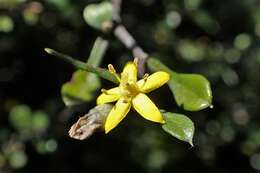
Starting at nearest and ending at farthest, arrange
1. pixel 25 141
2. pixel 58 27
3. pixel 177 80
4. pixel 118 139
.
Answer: pixel 177 80 → pixel 25 141 → pixel 58 27 → pixel 118 139

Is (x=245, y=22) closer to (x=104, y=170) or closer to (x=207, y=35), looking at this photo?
(x=207, y=35)

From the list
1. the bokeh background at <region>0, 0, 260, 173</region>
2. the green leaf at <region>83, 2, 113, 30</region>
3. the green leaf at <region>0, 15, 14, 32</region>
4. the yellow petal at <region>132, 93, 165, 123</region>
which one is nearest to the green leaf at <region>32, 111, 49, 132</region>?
the bokeh background at <region>0, 0, 260, 173</region>

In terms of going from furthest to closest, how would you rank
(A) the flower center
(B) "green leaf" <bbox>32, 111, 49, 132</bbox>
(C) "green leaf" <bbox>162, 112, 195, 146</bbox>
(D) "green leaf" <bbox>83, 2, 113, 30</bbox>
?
(B) "green leaf" <bbox>32, 111, 49, 132</bbox> → (D) "green leaf" <bbox>83, 2, 113, 30</bbox> → (A) the flower center → (C) "green leaf" <bbox>162, 112, 195, 146</bbox>

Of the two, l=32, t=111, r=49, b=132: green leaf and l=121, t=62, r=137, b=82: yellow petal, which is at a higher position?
l=121, t=62, r=137, b=82: yellow petal

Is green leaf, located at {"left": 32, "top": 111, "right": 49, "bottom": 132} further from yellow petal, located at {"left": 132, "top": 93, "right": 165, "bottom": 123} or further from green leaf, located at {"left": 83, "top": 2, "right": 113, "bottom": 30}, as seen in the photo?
yellow petal, located at {"left": 132, "top": 93, "right": 165, "bottom": 123}

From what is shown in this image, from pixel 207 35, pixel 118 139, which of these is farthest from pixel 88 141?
Answer: pixel 207 35

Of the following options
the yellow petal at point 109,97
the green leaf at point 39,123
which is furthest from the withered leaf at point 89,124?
the green leaf at point 39,123

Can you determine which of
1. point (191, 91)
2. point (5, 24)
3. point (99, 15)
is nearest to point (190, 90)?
point (191, 91)

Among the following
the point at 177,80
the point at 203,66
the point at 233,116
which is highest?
the point at 177,80
